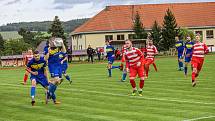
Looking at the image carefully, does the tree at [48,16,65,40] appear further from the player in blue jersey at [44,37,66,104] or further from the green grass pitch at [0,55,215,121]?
the player in blue jersey at [44,37,66,104]

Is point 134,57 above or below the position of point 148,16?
below

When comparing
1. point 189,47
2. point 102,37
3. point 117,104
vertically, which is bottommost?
point 117,104

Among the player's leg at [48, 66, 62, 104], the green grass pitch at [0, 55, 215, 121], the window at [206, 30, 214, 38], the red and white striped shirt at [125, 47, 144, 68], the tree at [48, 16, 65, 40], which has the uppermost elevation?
the tree at [48, 16, 65, 40]

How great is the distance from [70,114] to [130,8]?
7965 cm

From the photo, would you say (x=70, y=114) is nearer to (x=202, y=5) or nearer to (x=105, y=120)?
(x=105, y=120)

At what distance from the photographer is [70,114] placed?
1359cm

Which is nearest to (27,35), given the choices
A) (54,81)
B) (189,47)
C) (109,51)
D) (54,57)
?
(109,51)

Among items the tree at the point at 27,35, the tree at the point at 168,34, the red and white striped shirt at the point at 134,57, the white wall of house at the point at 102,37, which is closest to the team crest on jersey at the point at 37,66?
the red and white striped shirt at the point at 134,57

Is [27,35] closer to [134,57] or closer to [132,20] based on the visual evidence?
[132,20]

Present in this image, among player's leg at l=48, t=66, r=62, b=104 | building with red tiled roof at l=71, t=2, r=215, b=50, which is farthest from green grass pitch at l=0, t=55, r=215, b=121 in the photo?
Result: building with red tiled roof at l=71, t=2, r=215, b=50

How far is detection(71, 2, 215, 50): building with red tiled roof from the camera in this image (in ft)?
292

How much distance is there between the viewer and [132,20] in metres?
90.1

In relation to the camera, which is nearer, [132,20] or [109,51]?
[109,51]

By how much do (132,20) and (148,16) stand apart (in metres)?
3.62
